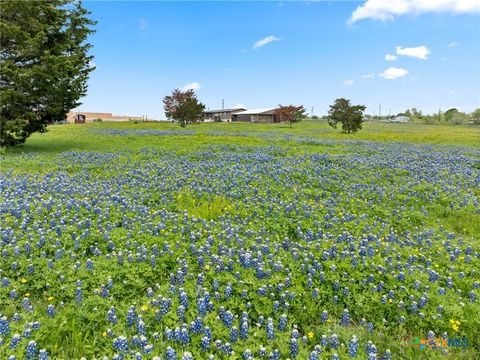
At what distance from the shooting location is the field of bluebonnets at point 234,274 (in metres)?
3.27

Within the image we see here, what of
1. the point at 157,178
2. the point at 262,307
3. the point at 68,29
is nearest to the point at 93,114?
the point at 68,29

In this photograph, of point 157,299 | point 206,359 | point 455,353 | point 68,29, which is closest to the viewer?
point 206,359

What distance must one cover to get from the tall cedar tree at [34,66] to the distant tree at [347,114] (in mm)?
33575

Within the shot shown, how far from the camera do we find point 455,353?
10.8 ft

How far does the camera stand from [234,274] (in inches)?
173

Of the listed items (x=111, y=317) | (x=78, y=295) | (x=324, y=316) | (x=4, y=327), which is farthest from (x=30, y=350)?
(x=324, y=316)

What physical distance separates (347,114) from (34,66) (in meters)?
36.6

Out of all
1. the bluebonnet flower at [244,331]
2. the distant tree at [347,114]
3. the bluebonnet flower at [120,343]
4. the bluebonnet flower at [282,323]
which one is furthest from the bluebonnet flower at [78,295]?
the distant tree at [347,114]

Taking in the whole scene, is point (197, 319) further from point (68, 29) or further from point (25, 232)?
point (68, 29)

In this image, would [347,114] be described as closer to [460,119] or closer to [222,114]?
[222,114]

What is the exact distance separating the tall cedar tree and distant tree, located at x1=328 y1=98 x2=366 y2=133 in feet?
110

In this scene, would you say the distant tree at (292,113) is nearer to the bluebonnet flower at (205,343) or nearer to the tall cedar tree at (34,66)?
the tall cedar tree at (34,66)

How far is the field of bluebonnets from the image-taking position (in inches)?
129

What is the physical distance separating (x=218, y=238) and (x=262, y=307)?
1925 millimetres
